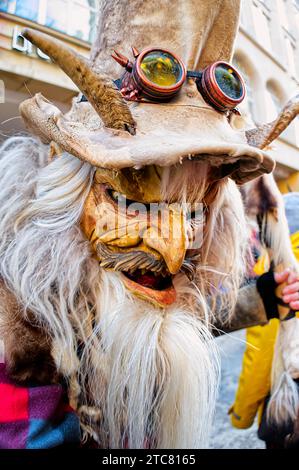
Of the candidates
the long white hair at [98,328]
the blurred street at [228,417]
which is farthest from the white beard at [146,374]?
the blurred street at [228,417]

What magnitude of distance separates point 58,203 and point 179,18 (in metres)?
0.46

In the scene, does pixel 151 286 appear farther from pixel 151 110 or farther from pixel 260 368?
pixel 260 368

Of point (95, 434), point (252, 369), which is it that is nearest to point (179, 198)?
point (95, 434)

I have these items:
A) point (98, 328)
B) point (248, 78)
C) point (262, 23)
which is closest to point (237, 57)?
point (248, 78)

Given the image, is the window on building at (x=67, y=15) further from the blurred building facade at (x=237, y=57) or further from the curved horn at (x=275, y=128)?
the curved horn at (x=275, y=128)

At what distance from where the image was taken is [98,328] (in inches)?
27.4

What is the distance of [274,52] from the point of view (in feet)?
14.1

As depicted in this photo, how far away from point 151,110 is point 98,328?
43 centimetres

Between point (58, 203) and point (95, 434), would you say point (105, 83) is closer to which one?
point (58, 203)

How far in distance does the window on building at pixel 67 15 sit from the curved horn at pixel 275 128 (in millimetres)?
1836

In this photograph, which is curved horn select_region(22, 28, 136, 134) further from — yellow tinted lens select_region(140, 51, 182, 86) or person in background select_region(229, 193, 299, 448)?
person in background select_region(229, 193, 299, 448)

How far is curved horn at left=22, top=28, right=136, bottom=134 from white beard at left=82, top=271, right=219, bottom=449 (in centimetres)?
30

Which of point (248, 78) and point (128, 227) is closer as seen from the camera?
point (128, 227)

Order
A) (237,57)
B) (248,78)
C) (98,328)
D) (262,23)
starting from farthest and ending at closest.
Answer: (262,23) → (248,78) → (237,57) → (98,328)
